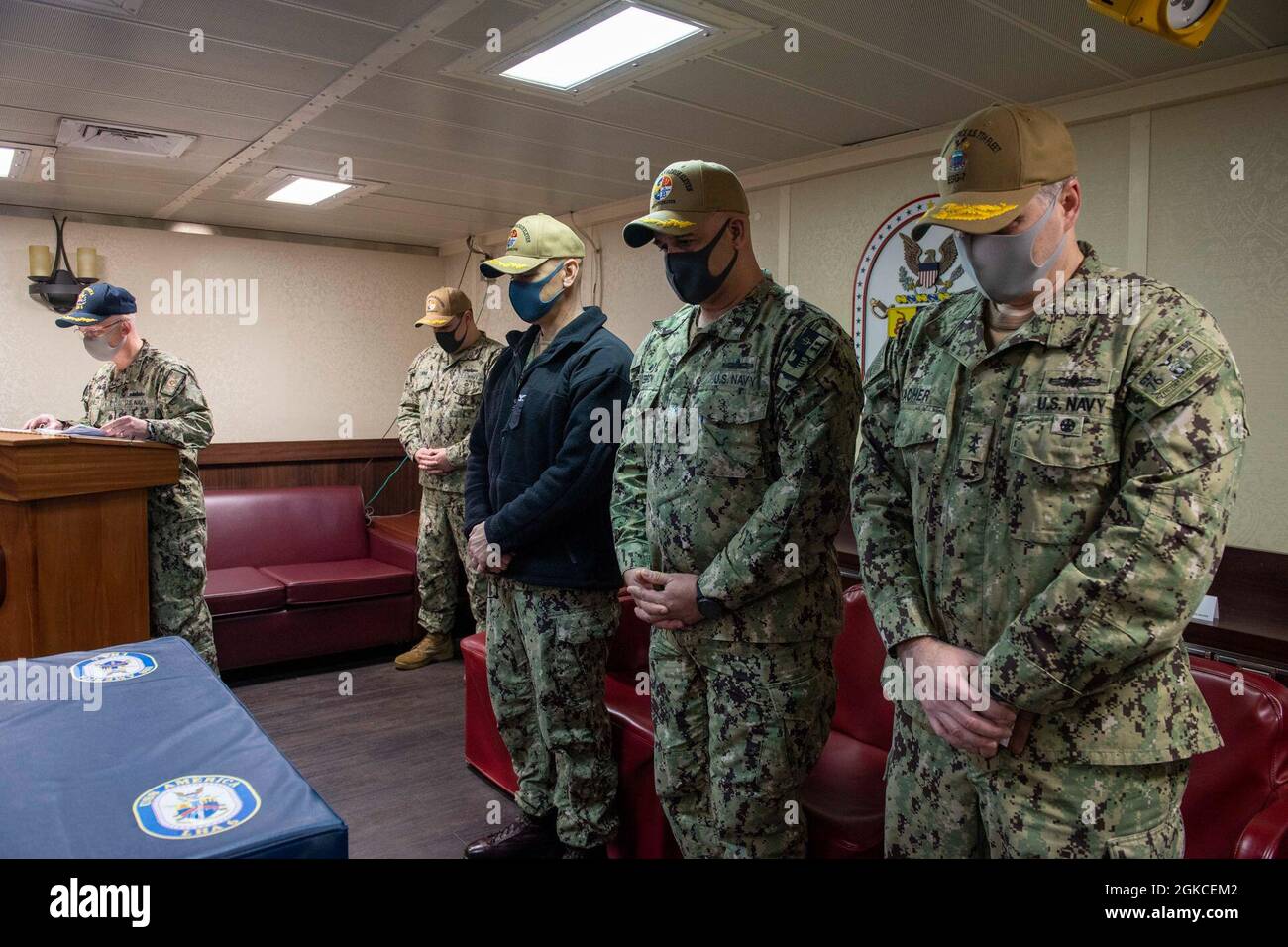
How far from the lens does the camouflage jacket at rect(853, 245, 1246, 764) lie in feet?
3.74

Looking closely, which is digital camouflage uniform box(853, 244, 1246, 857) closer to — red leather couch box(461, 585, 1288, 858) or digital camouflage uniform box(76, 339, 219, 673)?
red leather couch box(461, 585, 1288, 858)

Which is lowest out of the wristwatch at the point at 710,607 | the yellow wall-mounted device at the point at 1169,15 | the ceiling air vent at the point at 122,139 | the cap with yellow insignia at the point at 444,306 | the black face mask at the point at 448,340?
the wristwatch at the point at 710,607

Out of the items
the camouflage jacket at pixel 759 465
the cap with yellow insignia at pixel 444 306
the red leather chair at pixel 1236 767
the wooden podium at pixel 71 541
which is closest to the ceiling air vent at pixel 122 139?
the cap with yellow insignia at pixel 444 306

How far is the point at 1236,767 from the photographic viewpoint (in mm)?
1666

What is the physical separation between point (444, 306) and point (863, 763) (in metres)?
3.02

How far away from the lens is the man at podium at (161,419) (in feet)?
11.2

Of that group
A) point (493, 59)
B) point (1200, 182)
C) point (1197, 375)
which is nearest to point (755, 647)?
point (1197, 375)

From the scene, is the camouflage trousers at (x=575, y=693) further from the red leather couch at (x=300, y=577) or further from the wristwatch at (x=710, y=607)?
the red leather couch at (x=300, y=577)

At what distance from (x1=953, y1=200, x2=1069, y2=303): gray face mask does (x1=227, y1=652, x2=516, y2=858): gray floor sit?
218 centimetres

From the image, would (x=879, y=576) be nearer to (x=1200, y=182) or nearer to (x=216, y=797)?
(x=216, y=797)

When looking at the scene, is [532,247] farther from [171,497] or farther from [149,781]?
[171,497]

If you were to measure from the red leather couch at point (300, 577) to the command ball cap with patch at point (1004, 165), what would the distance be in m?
3.84

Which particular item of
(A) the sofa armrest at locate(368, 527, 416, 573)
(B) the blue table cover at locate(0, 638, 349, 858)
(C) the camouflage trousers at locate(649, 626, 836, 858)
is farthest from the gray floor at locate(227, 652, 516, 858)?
(B) the blue table cover at locate(0, 638, 349, 858)

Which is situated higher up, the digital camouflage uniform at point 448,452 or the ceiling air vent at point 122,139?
the ceiling air vent at point 122,139
